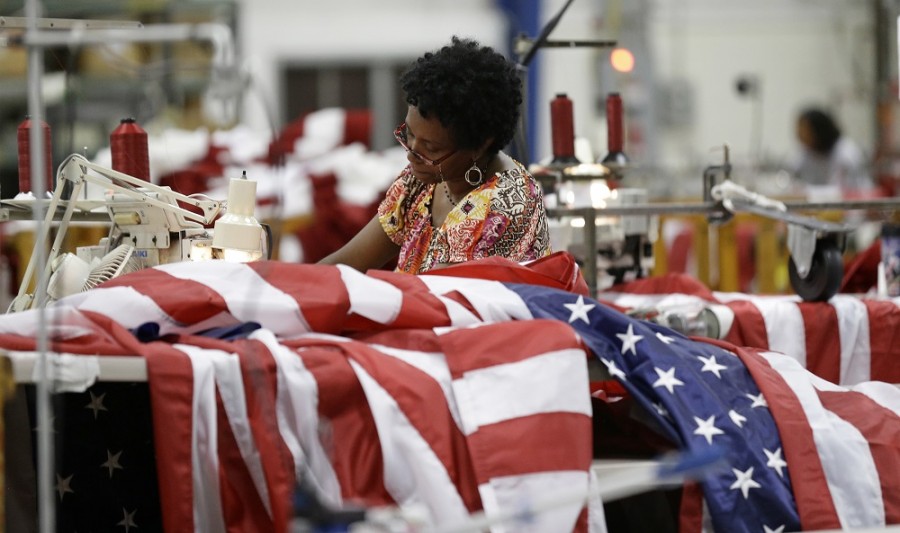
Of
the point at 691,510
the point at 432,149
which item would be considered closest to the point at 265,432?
the point at 691,510

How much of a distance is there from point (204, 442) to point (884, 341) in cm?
188

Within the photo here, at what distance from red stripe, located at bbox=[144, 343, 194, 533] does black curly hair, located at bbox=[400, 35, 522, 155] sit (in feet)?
3.15

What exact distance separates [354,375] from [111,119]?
24.3ft

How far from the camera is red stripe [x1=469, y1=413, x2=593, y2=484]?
1976 mm

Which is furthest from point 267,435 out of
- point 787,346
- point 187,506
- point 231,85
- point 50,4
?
point 50,4

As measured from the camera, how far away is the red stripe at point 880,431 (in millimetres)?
2230

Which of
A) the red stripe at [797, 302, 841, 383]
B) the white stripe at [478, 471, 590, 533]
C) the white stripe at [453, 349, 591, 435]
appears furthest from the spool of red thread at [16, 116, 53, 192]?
the red stripe at [797, 302, 841, 383]

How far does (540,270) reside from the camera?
7.91 ft

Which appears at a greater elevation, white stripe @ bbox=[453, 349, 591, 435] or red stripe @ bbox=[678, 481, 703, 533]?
white stripe @ bbox=[453, 349, 591, 435]

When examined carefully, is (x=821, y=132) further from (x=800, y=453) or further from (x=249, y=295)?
(x=249, y=295)

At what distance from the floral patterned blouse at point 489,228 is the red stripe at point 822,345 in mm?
777

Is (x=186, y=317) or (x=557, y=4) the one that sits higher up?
(x=557, y=4)

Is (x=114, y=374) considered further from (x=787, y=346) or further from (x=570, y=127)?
(x=570, y=127)

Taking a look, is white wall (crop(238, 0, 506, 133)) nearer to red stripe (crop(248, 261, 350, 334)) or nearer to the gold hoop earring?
the gold hoop earring
